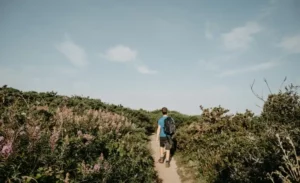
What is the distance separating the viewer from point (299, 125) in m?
5.94

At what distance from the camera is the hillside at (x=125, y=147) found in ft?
15.9

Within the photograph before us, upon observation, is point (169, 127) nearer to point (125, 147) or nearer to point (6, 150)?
point (125, 147)

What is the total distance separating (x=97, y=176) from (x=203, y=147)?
6754 millimetres

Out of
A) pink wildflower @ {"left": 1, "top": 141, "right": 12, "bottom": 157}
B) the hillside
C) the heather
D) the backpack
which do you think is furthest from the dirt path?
pink wildflower @ {"left": 1, "top": 141, "right": 12, "bottom": 157}

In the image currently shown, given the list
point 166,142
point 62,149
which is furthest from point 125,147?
point 62,149

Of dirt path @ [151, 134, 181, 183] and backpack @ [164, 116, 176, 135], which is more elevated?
backpack @ [164, 116, 176, 135]

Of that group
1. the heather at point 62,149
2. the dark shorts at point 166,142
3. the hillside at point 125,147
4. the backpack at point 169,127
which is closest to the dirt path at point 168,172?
the hillside at point 125,147

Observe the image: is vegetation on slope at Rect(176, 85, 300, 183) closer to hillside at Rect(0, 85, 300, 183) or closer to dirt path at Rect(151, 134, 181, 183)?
hillside at Rect(0, 85, 300, 183)

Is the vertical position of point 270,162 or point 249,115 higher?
point 249,115

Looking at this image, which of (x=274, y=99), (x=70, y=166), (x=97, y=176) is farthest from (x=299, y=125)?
(x=70, y=166)

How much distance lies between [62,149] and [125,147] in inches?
161

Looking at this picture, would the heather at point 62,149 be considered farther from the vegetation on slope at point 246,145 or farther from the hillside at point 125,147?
the vegetation on slope at point 246,145

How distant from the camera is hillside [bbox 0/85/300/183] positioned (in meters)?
4.86

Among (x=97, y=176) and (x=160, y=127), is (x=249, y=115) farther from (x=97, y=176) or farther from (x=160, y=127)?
(x=97, y=176)
